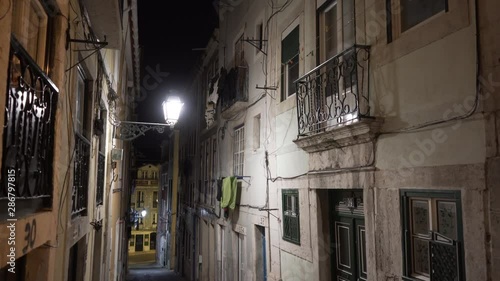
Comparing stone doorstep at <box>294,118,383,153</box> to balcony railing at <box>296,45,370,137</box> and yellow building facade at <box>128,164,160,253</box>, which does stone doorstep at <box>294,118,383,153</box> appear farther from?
yellow building facade at <box>128,164,160,253</box>

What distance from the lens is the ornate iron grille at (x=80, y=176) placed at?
589 cm

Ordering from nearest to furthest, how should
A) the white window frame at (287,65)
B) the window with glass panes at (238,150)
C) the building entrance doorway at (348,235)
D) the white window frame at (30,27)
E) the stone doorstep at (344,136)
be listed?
1. the white window frame at (30,27)
2. the stone doorstep at (344,136)
3. the building entrance doorway at (348,235)
4. the white window frame at (287,65)
5. the window with glass panes at (238,150)

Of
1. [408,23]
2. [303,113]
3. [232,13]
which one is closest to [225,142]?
[232,13]

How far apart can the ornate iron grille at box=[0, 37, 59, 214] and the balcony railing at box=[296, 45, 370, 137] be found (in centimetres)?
397

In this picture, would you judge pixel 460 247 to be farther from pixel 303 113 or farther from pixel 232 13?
pixel 232 13

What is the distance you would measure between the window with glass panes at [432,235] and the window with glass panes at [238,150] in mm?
7595

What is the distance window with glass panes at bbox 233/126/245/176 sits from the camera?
12.5 meters

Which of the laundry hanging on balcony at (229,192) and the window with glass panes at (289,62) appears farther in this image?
the laundry hanging on balcony at (229,192)

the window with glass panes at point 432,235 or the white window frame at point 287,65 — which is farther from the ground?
the white window frame at point 287,65

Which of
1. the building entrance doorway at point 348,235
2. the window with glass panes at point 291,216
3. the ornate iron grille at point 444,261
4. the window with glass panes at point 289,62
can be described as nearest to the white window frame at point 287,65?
the window with glass panes at point 289,62

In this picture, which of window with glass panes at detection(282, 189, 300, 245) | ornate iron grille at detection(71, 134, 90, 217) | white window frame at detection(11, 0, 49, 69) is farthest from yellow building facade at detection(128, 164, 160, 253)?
white window frame at detection(11, 0, 49, 69)

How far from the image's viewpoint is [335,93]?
21.4 feet

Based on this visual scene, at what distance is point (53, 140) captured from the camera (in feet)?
13.9

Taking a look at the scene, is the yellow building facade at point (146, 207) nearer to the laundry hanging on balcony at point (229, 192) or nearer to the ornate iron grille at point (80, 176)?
the laundry hanging on balcony at point (229, 192)
